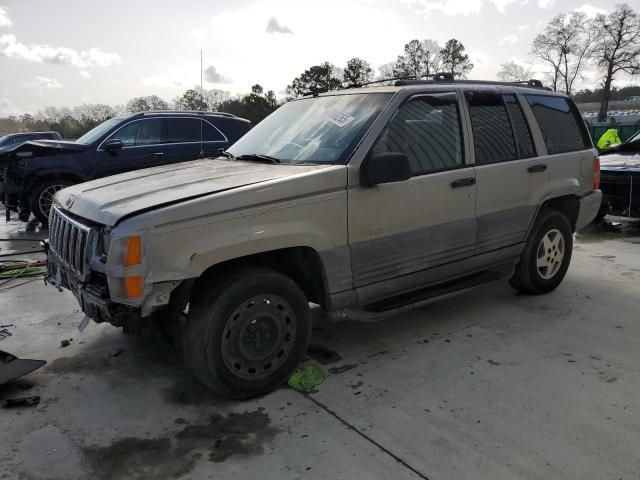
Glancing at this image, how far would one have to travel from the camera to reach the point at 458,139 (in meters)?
4.18

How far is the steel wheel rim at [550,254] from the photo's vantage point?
500cm

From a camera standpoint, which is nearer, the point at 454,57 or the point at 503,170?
the point at 503,170

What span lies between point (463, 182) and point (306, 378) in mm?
1870

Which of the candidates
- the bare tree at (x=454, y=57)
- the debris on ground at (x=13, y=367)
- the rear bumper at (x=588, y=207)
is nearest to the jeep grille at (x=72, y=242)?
the debris on ground at (x=13, y=367)

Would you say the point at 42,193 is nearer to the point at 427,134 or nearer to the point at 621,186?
the point at 427,134

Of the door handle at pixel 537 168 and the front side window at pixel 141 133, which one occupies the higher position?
the front side window at pixel 141 133

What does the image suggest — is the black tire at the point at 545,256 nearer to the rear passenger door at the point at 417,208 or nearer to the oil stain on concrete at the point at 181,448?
the rear passenger door at the point at 417,208

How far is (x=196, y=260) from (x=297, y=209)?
70 cm

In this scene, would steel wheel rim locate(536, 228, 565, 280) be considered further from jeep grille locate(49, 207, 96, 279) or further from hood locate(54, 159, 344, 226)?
jeep grille locate(49, 207, 96, 279)

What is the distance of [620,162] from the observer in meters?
8.30

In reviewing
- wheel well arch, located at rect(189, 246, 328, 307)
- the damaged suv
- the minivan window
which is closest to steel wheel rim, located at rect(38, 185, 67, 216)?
the damaged suv

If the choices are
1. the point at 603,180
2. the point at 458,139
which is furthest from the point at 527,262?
the point at 603,180

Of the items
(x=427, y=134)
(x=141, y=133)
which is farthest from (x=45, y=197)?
(x=427, y=134)

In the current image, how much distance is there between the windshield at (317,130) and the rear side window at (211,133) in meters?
5.30
